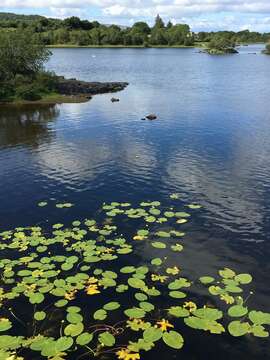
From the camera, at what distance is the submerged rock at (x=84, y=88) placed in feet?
319

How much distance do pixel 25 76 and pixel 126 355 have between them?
265 feet

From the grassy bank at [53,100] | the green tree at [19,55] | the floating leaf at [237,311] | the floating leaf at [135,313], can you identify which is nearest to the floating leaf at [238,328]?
the floating leaf at [237,311]

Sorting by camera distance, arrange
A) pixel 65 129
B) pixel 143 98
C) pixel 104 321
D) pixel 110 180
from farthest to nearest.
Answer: pixel 143 98, pixel 65 129, pixel 110 180, pixel 104 321

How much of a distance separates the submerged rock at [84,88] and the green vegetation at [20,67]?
23.4 feet

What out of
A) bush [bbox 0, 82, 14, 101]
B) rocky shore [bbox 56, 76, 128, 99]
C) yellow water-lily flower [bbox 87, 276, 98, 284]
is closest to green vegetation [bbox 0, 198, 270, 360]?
yellow water-lily flower [bbox 87, 276, 98, 284]

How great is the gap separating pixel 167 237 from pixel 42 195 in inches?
532

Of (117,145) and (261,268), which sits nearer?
(261,268)

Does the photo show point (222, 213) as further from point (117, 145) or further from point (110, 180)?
point (117, 145)

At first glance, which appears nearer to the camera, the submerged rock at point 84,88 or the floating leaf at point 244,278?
the floating leaf at point 244,278

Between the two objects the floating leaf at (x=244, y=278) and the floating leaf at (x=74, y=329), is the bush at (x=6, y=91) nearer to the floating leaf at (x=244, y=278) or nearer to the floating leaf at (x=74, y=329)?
the floating leaf at (x=244, y=278)

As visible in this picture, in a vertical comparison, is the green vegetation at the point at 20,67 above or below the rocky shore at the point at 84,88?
above

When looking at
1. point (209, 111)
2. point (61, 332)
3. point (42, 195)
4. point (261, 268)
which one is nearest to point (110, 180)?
point (42, 195)

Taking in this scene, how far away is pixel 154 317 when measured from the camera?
20.3 metres

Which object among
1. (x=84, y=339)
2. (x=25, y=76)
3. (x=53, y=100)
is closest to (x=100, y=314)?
(x=84, y=339)
